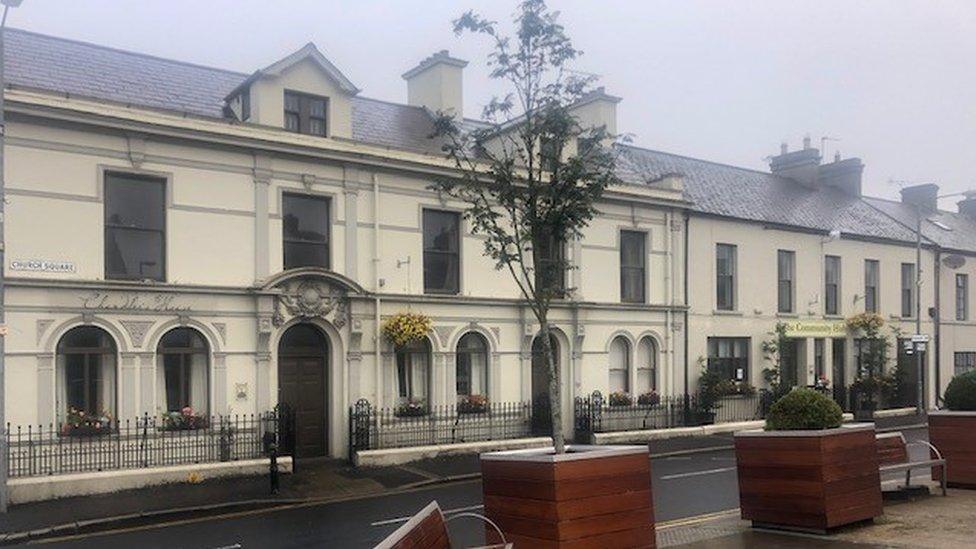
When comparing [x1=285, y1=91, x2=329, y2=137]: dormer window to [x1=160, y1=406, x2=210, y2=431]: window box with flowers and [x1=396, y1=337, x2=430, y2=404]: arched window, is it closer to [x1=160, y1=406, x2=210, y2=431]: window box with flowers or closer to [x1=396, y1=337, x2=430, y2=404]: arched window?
[x1=396, y1=337, x2=430, y2=404]: arched window

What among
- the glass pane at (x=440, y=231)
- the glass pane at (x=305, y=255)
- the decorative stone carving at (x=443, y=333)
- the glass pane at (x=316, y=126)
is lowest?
the decorative stone carving at (x=443, y=333)

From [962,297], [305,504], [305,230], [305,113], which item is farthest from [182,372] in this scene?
[962,297]

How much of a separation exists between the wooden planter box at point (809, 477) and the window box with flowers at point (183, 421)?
11.2 meters

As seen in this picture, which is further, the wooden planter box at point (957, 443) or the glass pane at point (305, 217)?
the glass pane at point (305, 217)

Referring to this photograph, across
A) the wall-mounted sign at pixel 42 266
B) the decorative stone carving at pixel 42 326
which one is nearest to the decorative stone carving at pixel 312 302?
the wall-mounted sign at pixel 42 266

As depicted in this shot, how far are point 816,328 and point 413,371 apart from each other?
16.1 m

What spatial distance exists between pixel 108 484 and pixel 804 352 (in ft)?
74.6

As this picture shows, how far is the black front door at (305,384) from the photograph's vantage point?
18.9 metres

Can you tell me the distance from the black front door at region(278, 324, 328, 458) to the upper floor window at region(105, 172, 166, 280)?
317 cm

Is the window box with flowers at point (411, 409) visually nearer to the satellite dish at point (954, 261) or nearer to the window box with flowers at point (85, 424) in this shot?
the window box with flowers at point (85, 424)

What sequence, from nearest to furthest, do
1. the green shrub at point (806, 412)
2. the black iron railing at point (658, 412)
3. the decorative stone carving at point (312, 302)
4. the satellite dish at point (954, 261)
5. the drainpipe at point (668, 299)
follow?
the green shrub at point (806, 412)
the decorative stone carving at point (312, 302)
the black iron railing at point (658, 412)
the drainpipe at point (668, 299)
the satellite dish at point (954, 261)

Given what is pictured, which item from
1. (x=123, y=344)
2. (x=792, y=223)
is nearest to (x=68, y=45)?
(x=123, y=344)

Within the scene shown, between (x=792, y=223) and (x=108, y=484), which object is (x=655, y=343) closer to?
(x=792, y=223)

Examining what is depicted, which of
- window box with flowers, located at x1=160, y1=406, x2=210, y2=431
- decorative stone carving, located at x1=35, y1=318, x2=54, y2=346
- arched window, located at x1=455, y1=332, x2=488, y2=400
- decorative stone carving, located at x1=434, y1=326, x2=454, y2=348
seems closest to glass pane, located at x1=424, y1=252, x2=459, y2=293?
decorative stone carving, located at x1=434, y1=326, x2=454, y2=348
